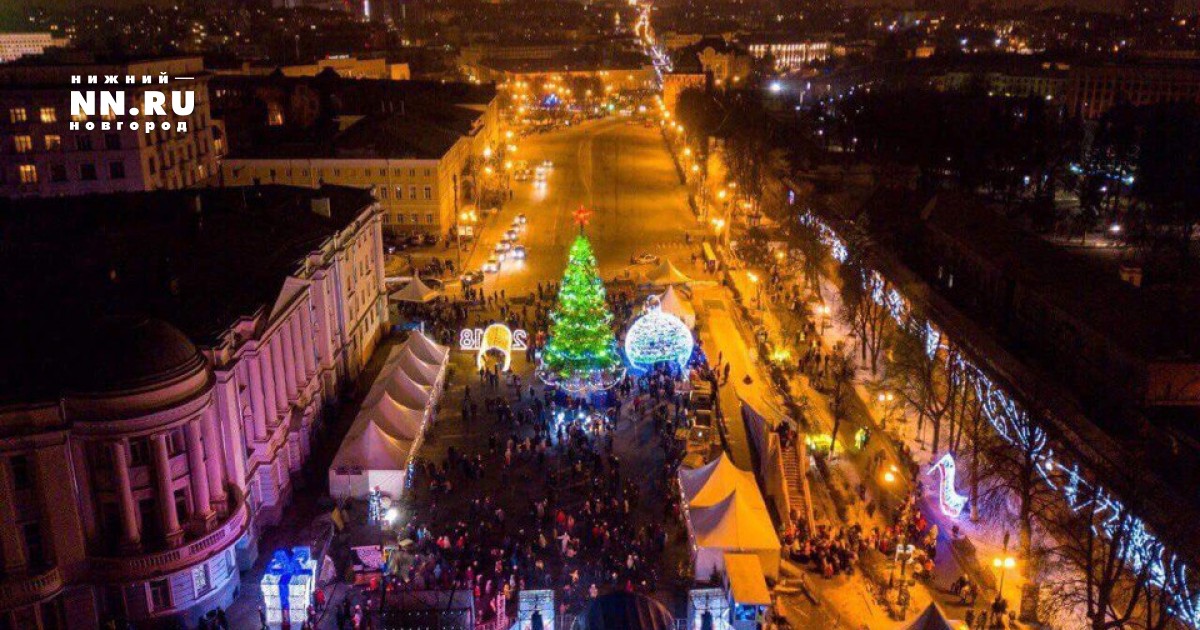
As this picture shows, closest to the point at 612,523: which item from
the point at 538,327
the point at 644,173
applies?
the point at 538,327

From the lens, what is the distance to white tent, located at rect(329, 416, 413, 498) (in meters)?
30.8

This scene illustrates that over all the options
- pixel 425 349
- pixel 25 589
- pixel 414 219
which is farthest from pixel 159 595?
pixel 414 219

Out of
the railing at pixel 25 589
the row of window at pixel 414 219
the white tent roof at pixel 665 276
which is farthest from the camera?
the row of window at pixel 414 219

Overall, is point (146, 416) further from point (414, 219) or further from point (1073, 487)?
point (414, 219)

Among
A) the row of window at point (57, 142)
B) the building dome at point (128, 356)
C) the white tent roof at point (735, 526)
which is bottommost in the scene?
the white tent roof at point (735, 526)

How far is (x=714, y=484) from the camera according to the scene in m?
28.1

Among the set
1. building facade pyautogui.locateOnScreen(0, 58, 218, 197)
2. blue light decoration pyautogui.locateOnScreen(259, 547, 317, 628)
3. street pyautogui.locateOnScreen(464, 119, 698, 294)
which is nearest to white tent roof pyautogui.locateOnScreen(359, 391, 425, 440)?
blue light decoration pyautogui.locateOnScreen(259, 547, 317, 628)

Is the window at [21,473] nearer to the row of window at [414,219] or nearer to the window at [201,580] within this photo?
the window at [201,580]

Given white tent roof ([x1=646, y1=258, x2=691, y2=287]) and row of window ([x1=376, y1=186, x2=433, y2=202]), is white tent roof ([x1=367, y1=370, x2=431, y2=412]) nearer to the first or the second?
white tent roof ([x1=646, y1=258, x2=691, y2=287])

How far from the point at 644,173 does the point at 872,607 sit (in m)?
77.1

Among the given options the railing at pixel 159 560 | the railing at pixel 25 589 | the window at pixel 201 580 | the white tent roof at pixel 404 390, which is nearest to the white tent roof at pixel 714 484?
the white tent roof at pixel 404 390

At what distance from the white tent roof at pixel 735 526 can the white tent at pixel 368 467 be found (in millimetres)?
Answer: 10032

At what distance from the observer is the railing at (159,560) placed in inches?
934

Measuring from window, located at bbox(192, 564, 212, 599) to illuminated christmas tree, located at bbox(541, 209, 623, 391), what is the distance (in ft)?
53.0
